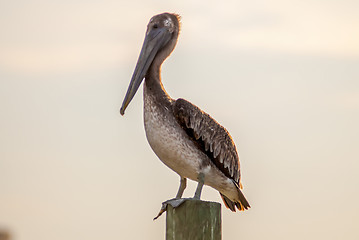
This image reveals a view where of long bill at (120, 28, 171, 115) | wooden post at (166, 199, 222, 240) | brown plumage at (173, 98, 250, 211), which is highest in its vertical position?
long bill at (120, 28, 171, 115)

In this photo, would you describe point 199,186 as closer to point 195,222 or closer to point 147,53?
point 147,53

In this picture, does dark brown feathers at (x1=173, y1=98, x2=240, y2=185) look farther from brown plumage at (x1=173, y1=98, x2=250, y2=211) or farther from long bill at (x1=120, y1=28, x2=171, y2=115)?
long bill at (x1=120, y1=28, x2=171, y2=115)

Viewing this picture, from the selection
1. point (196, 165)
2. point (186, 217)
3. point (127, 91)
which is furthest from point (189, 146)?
point (186, 217)

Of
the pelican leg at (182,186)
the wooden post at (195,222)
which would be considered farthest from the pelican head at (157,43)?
the wooden post at (195,222)

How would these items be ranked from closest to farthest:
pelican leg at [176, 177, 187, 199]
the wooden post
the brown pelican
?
1. the wooden post
2. the brown pelican
3. pelican leg at [176, 177, 187, 199]

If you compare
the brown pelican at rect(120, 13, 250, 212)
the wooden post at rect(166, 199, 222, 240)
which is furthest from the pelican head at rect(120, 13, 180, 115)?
the wooden post at rect(166, 199, 222, 240)

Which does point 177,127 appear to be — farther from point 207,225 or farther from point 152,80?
point 207,225

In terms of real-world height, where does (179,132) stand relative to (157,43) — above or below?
below

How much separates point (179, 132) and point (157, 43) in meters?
1.26

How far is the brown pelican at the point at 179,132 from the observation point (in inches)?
320

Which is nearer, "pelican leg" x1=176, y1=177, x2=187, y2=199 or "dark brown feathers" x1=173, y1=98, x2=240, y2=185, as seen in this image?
"dark brown feathers" x1=173, y1=98, x2=240, y2=185

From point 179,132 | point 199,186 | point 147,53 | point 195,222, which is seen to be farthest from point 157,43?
point 195,222

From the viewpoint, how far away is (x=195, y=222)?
5.77m

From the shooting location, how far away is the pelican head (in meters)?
8.67
